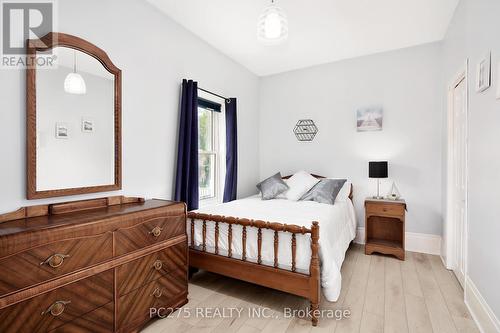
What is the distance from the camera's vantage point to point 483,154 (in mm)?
1802

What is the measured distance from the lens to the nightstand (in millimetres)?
3146

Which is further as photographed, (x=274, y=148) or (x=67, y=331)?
(x=274, y=148)

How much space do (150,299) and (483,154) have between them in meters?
2.66

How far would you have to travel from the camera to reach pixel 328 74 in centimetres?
399

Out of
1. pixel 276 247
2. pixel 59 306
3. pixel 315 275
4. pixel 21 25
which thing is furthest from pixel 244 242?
pixel 21 25

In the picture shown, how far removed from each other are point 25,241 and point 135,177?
45.6 inches

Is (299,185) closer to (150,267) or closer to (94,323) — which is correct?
(150,267)

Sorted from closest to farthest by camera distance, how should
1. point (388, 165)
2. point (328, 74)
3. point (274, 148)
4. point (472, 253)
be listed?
point (472, 253), point (388, 165), point (328, 74), point (274, 148)

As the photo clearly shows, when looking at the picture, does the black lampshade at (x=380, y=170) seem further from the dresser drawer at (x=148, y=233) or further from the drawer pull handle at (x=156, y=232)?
the drawer pull handle at (x=156, y=232)

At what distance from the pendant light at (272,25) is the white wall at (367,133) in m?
2.26

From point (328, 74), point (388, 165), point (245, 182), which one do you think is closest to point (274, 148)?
point (245, 182)

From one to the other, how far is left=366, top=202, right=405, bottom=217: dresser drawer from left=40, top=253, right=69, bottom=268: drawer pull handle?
3204 millimetres

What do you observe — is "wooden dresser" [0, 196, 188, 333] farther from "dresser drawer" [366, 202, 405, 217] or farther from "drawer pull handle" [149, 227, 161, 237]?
"dresser drawer" [366, 202, 405, 217]

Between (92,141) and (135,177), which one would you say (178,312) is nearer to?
(135,177)
